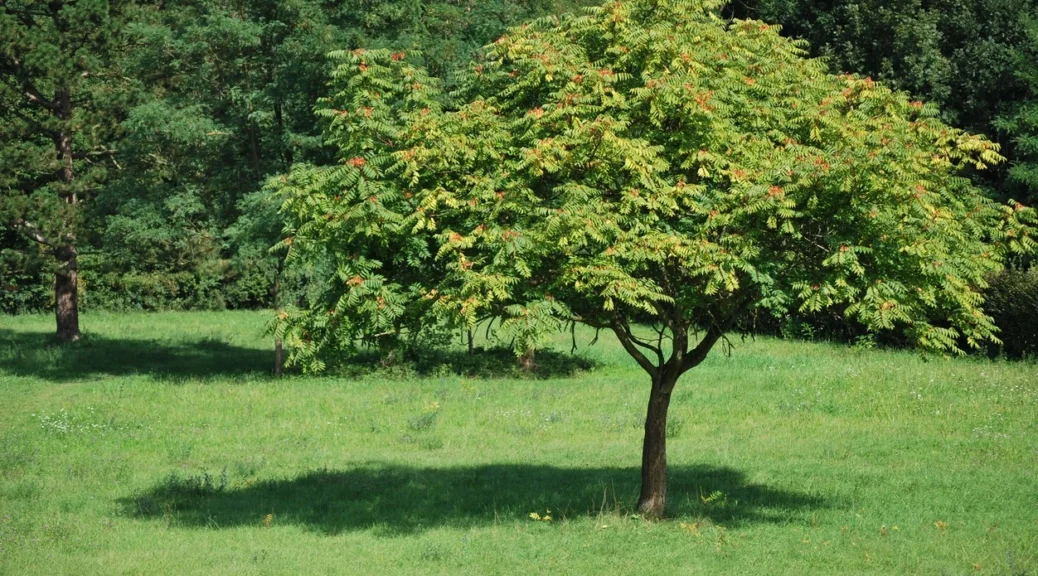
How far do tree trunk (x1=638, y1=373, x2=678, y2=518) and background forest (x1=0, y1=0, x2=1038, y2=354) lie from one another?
47.1 ft

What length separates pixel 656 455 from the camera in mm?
14094

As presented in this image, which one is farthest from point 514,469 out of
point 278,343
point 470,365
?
point 278,343

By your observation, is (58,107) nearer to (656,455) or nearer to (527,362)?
(527,362)

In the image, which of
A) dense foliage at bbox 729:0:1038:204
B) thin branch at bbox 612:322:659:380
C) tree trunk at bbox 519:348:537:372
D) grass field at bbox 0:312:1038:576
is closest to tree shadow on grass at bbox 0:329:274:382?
grass field at bbox 0:312:1038:576

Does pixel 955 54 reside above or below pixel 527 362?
above

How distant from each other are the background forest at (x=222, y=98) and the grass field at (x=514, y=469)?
3.94 m

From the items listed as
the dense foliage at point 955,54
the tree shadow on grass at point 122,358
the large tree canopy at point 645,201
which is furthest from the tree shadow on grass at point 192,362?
the large tree canopy at point 645,201

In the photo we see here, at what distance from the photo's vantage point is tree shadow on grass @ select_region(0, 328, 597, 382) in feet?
93.2

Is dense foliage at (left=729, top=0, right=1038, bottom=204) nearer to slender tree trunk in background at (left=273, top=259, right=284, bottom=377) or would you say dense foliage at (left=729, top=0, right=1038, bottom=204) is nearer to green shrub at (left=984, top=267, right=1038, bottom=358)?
green shrub at (left=984, top=267, right=1038, bottom=358)

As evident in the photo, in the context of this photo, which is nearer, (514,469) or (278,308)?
(514,469)

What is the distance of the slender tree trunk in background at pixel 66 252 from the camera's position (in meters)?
30.7

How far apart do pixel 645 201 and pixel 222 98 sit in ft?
68.8

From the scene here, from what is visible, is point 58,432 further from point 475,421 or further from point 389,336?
point 389,336

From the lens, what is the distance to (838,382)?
938 inches
